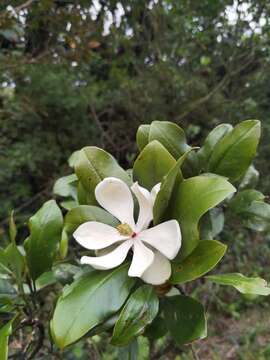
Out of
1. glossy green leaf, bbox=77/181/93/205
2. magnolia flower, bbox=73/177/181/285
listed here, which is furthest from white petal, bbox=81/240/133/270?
glossy green leaf, bbox=77/181/93/205

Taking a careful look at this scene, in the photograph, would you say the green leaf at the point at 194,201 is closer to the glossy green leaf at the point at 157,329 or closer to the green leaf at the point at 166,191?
the green leaf at the point at 166,191

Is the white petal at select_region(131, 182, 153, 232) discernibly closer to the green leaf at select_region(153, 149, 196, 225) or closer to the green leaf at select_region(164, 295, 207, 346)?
the green leaf at select_region(153, 149, 196, 225)

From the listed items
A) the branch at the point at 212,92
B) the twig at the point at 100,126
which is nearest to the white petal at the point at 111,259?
the twig at the point at 100,126

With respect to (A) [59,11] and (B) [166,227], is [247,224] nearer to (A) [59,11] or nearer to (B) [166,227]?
(B) [166,227]

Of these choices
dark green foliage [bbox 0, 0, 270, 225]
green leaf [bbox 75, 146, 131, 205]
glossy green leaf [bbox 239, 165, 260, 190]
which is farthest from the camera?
dark green foliage [bbox 0, 0, 270, 225]

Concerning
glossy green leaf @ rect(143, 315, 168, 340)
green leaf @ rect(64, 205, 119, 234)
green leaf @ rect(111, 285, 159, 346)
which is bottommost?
glossy green leaf @ rect(143, 315, 168, 340)

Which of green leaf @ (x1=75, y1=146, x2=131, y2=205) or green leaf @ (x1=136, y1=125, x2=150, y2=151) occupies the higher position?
green leaf @ (x1=136, y1=125, x2=150, y2=151)
